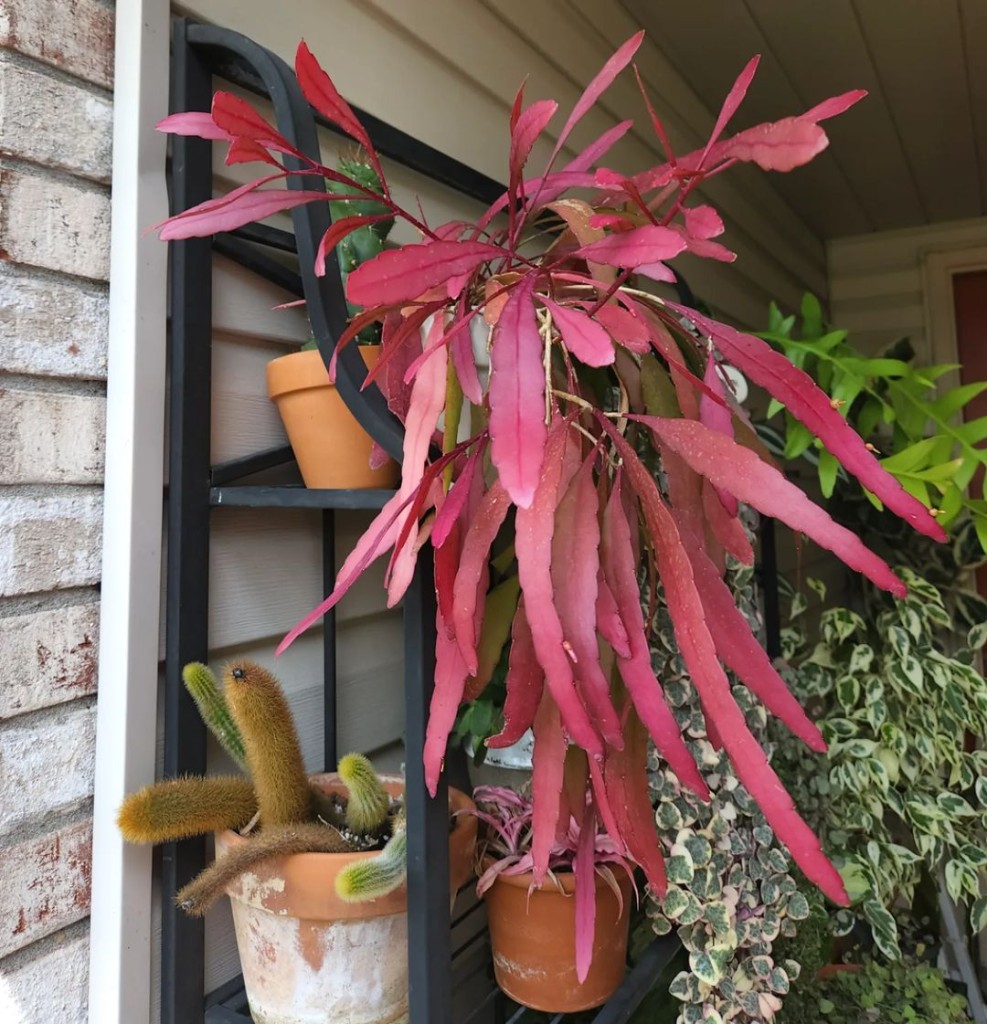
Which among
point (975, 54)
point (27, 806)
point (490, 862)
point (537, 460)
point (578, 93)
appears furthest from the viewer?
point (975, 54)

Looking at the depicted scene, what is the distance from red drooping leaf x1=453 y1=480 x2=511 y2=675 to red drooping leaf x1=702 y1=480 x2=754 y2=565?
0.18 metres

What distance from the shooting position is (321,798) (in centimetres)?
70

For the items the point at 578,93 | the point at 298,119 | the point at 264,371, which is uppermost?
the point at 578,93

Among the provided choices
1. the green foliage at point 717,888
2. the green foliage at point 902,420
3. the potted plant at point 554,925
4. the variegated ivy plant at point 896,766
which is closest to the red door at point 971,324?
the green foliage at point 902,420

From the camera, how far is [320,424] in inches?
29.8

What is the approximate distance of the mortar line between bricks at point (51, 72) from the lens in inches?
25.2

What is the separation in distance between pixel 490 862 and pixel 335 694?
26cm

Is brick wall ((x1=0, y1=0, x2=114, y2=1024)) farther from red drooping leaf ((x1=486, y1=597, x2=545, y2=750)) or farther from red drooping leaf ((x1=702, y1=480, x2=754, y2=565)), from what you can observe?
red drooping leaf ((x1=702, y1=480, x2=754, y2=565))

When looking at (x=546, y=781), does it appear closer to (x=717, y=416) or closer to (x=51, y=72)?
(x=717, y=416)

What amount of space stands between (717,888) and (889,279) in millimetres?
2699

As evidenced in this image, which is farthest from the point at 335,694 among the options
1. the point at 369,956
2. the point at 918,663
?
the point at 918,663

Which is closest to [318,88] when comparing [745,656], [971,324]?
[745,656]

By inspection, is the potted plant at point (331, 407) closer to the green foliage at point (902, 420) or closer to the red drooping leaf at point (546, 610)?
the red drooping leaf at point (546, 610)

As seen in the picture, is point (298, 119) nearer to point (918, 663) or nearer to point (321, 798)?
point (321, 798)
